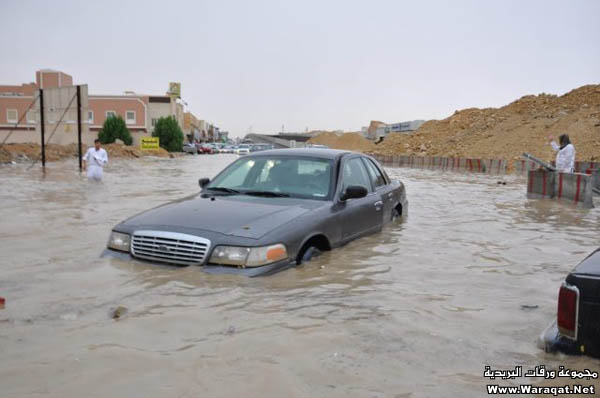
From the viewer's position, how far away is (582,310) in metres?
2.94

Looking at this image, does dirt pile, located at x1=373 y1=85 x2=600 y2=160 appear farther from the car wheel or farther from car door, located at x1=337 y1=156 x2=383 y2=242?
the car wheel

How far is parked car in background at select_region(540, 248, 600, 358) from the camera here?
2908mm

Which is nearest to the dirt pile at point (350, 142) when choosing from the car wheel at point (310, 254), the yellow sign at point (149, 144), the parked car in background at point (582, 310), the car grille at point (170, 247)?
the yellow sign at point (149, 144)

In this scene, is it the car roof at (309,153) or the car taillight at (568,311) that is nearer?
the car taillight at (568,311)

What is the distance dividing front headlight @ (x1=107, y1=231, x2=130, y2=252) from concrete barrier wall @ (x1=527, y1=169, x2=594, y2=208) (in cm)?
1091

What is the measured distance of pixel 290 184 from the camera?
6.41 m

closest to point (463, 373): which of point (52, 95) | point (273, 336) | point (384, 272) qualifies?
point (273, 336)

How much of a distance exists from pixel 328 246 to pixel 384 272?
0.66 meters

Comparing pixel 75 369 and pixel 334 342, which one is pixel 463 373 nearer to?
pixel 334 342

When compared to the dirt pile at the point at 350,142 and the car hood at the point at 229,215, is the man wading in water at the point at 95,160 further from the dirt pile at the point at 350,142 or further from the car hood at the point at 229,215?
the dirt pile at the point at 350,142

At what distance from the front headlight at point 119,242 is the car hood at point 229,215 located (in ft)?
0.34

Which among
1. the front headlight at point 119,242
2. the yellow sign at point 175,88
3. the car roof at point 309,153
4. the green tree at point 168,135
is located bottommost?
the front headlight at point 119,242

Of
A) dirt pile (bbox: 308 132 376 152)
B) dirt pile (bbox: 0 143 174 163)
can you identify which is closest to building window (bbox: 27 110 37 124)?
dirt pile (bbox: 0 143 174 163)

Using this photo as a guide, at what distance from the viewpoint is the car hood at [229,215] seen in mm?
5113
